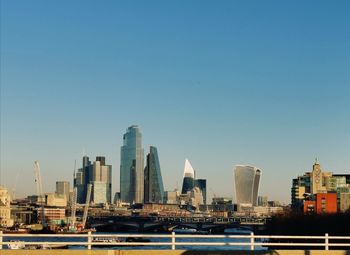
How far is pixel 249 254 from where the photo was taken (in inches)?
1219

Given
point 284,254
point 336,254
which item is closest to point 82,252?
point 284,254

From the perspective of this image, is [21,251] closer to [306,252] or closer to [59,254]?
[59,254]

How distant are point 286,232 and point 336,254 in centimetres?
15317

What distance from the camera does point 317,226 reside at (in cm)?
15712

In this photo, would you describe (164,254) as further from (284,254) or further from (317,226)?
(317,226)

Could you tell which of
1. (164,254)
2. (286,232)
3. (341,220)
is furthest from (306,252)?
(286,232)

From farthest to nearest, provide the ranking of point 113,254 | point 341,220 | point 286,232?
point 286,232
point 341,220
point 113,254

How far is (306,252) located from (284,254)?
0.92 meters

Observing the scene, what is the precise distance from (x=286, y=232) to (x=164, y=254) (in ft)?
507

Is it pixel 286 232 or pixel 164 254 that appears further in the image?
pixel 286 232

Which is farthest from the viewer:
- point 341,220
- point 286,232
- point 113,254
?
point 286,232

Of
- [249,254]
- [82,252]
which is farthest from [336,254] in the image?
[82,252]

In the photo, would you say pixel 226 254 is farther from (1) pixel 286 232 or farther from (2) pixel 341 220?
(1) pixel 286 232

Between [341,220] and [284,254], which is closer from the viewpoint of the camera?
[284,254]
